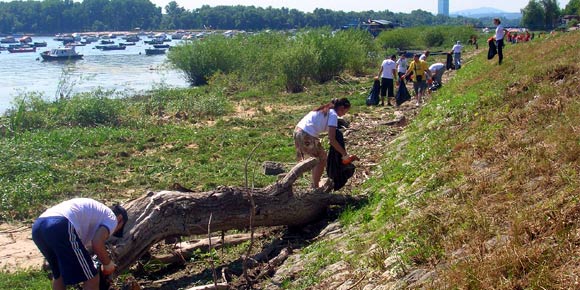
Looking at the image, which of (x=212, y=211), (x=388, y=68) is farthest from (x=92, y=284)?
(x=388, y=68)

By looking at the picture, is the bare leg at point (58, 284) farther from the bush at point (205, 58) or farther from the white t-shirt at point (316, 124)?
the bush at point (205, 58)

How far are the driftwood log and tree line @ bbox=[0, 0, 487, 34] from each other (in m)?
131

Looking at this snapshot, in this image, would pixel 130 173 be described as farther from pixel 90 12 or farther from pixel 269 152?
pixel 90 12

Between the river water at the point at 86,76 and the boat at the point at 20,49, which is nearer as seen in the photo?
the river water at the point at 86,76

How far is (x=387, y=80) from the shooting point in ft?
63.1

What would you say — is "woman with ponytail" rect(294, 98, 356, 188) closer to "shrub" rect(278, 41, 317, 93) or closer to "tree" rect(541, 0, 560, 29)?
"shrub" rect(278, 41, 317, 93)

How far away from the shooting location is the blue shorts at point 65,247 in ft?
18.7

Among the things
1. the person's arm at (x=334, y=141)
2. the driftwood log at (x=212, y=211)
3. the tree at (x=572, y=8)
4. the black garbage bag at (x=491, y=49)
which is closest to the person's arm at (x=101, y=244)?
the driftwood log at (x=212, y=211)

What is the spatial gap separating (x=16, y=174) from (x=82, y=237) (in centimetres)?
791

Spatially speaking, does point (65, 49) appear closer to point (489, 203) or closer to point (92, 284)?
point (92, 284)

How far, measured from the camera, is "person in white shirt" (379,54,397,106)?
61.3ft

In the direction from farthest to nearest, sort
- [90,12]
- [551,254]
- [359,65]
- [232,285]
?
[90,12]
[359,65]
[232,285]
[551,254]

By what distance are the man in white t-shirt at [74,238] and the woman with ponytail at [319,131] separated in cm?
340

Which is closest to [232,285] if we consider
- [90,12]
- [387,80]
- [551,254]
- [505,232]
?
[505,232]
